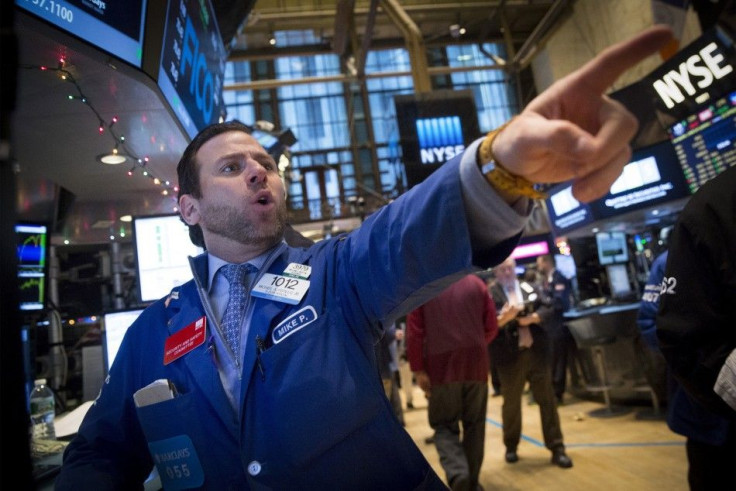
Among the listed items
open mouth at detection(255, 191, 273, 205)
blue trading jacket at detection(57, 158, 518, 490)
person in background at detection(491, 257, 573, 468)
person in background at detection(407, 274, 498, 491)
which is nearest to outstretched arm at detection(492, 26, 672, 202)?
blue trading jacket at detection(57, 158, 518, 490)

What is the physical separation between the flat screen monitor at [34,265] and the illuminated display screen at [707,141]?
215 inches

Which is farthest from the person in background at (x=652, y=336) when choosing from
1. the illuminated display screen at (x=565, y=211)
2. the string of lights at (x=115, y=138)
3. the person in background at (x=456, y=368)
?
the string of lights at (x=115, y=138)

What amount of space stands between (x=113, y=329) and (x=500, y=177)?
7.74 feet

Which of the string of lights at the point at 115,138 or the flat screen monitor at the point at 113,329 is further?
the flat screen monitor at the point at 113,329

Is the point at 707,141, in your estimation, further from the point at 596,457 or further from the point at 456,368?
the point at 456,368

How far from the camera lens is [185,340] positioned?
129 cm

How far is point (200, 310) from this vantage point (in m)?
1.37

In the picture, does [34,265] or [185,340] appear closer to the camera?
[185,340]

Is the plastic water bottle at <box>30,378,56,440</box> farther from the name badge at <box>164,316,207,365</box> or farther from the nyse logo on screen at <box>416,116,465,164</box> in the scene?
the nyse logo on screen at <box>416,116,465,164</box>

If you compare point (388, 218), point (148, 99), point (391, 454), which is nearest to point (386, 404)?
point (391, 454)

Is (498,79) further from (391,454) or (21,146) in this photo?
(391,454)

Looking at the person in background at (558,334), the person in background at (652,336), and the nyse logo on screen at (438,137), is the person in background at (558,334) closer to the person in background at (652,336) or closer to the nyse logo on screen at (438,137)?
the person in background at (652,336)

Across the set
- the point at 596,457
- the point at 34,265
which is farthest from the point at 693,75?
the point at 34,265

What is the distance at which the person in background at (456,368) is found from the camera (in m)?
3.58
